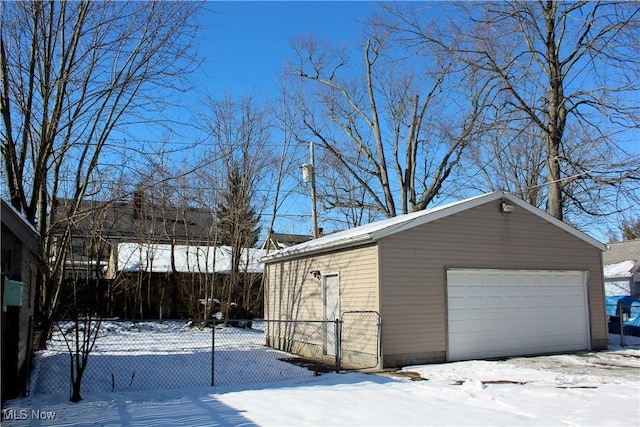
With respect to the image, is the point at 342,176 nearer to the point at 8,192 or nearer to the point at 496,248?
the point at 496,248

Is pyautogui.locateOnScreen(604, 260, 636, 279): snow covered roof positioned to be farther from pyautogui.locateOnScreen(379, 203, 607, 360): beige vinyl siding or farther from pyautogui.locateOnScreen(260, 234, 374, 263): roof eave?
pyautogui.locateOnScreen(260, 234, 374, 263): roof eave

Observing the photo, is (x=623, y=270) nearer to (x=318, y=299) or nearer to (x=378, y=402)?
(x=318, y=299)

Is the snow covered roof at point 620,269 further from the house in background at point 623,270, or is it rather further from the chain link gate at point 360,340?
the chain link gate at point 360,340

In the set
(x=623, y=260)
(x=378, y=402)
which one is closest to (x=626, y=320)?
A: (x=623, y=260)

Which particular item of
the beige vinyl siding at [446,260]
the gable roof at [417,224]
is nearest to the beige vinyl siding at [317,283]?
the gable roof at [417,224]

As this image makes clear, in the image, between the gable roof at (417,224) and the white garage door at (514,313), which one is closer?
the gable roof at (417,224)

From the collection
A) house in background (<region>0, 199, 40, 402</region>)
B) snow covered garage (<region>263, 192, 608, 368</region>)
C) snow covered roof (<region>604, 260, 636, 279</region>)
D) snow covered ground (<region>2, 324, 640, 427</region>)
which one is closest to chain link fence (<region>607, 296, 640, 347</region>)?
snow covered garage (<region>263, 192, 608, 368</region>)

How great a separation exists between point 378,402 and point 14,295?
492 centimetres

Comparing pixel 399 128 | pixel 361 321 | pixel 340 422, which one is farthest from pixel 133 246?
pixel 340 422

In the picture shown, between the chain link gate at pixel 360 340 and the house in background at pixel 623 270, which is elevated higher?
the house in background at pixel 623 270

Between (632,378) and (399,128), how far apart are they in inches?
722

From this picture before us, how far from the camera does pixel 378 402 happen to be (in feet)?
22.8

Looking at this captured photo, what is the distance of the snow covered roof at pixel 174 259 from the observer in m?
24.1

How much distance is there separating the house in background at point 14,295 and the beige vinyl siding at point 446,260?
6.27 meters
